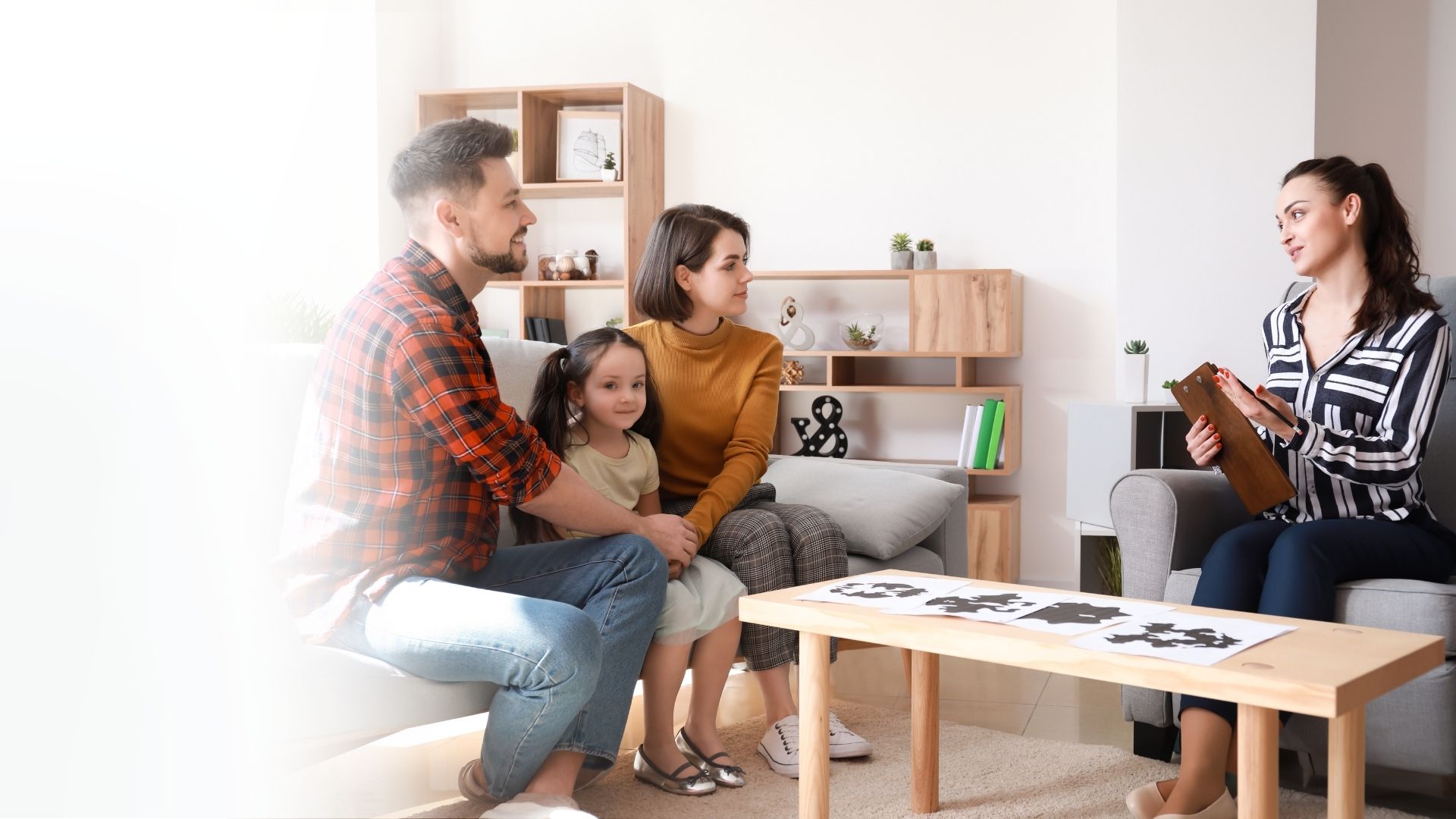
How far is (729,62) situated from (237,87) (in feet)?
5.63

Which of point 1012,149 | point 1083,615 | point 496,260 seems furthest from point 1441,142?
point 496,260

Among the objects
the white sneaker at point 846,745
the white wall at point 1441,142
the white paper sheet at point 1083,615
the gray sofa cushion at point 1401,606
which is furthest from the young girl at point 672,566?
the white wall at point 1441,142

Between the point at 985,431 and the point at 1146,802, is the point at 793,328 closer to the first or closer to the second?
the point at 985,431

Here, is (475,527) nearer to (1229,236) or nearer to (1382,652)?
(1382,652)

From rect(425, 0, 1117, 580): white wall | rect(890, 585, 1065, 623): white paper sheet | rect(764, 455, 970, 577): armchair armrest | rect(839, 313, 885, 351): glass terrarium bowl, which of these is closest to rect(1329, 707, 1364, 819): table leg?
rect(890, 585, 1065, 623): white paper sheet

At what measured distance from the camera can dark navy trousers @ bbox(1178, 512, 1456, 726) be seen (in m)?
1.81

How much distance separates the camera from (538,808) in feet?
5.50

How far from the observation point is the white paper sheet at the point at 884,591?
1.63 m

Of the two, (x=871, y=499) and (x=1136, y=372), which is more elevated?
(x=1136, y=372)

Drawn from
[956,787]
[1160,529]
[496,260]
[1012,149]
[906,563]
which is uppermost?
[1012,149]

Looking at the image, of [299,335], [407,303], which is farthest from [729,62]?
[407,303]

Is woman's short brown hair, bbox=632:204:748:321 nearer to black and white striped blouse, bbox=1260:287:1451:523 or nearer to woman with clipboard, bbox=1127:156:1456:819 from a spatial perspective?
woman with clipboard, bbox=1127:156:1456:819

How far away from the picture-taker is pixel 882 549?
2.28 metres

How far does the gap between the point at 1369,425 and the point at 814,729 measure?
1.11 meters
